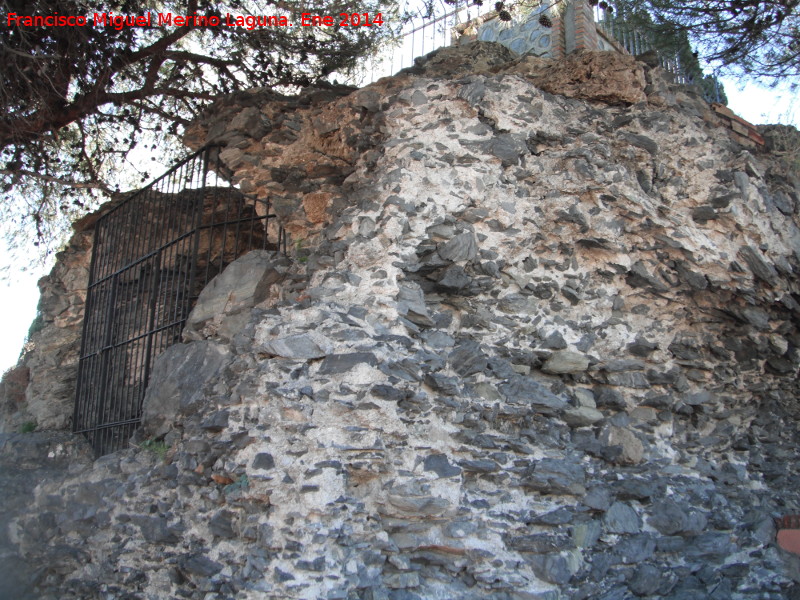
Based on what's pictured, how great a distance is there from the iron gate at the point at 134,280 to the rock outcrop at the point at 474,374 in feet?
2.45

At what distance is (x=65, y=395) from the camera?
636 centimetres

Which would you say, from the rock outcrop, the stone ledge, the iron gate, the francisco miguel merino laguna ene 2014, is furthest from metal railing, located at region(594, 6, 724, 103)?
the iron gate

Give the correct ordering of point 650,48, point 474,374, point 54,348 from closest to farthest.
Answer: point 474,374 → point 650,48 → point 54,348

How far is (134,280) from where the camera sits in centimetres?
595

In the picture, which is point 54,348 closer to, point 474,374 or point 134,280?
point 134,280

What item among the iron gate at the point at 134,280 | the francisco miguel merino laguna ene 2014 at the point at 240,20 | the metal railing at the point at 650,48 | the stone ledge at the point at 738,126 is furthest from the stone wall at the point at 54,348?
the stone ledge at the point at 738,126

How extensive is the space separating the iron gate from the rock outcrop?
75 centimetres

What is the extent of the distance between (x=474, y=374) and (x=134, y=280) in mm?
3571

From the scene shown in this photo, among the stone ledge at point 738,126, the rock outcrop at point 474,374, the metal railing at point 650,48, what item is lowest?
the rock outcrop at point 474,374

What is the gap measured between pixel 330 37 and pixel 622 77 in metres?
2.62

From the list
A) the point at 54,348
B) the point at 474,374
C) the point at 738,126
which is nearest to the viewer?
the point at 474,374

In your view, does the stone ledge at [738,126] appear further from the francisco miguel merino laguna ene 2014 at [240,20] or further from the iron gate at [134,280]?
the iron gate at [134,280]

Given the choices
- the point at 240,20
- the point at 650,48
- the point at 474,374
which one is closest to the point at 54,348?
the point at 240,20

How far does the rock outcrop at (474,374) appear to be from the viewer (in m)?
3.13
